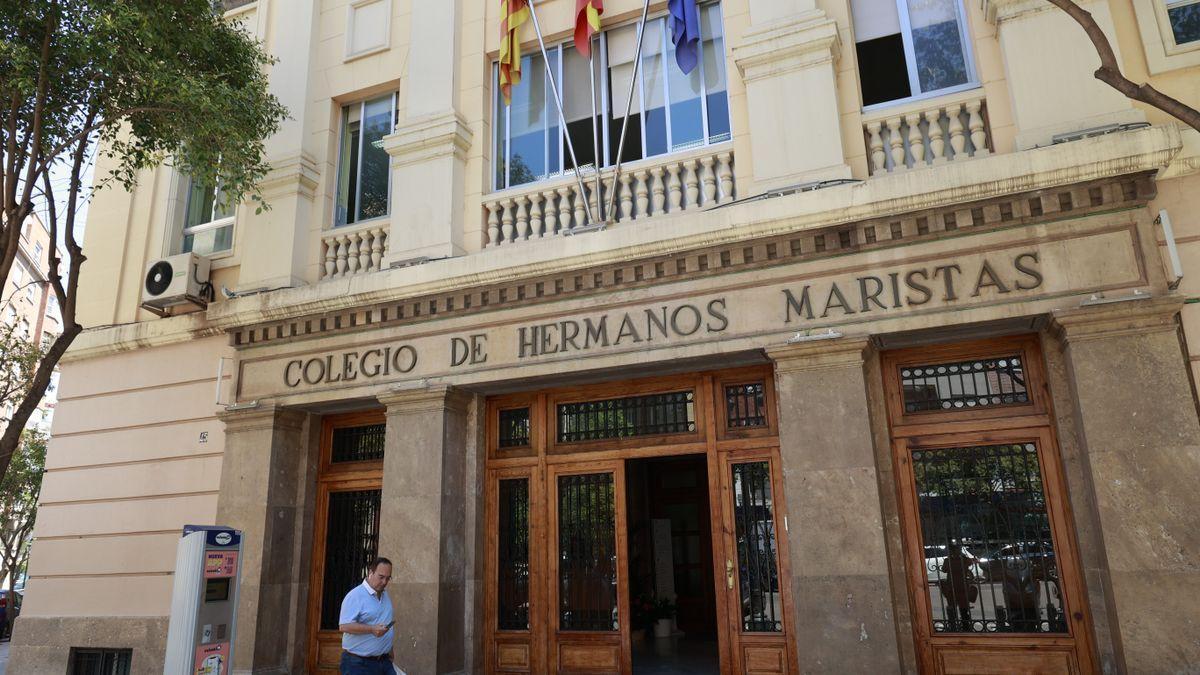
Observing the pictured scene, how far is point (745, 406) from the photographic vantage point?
8.32 meters

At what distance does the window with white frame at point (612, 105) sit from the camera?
355 inches

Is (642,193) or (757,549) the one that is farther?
(642,193)

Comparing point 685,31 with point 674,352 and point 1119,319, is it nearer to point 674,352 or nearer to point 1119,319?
point 674,352

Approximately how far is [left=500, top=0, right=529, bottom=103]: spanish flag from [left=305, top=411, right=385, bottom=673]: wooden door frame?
4.41 m

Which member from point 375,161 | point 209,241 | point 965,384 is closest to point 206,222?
point 209,241

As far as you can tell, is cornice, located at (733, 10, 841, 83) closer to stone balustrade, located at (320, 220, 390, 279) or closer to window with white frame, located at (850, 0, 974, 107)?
window with white frame, located at (850, 0, 974, 107)

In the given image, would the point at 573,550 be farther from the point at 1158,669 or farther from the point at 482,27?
the point at 482,27

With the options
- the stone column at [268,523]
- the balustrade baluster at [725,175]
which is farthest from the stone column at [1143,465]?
the stone column at [268,523]

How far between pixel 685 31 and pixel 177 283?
7.30 m

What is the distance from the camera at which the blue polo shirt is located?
21.8ft

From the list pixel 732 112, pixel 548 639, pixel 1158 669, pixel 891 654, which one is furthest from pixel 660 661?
pixel 732 112

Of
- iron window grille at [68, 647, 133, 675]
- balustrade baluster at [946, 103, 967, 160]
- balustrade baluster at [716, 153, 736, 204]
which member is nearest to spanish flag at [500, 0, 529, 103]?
balustrade baluster at [716, 153, 736, 204]

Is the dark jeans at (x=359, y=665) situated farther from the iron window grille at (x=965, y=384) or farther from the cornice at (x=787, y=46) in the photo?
the cornice at (x=787, y=46)

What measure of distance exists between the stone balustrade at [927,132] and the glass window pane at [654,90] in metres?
2.26
